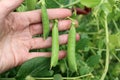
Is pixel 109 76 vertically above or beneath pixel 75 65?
beneath

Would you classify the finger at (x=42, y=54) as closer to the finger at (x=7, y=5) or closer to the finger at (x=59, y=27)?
the finger at (x=59, y=27)

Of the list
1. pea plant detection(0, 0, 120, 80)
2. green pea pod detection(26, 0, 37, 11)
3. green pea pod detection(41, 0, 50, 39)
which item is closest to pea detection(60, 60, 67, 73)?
pea plant detection(0, 0, 120, 80)

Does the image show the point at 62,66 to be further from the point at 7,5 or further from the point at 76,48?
the point at 7,5

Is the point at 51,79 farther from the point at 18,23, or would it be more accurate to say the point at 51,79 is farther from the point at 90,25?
the point at 90,25

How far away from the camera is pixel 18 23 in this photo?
7.54ft

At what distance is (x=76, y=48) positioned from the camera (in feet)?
7.59

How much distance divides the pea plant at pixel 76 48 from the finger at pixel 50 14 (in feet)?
0.11

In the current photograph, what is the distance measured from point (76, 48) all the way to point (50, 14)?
0.26 metres

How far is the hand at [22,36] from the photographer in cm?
223

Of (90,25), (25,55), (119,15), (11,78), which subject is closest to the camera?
(11,78)


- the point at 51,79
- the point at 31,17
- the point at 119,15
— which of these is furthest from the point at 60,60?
the point at 119,15

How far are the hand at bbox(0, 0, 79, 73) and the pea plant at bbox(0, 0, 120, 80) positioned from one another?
0.16ft

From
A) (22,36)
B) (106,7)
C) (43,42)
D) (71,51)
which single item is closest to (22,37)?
(22,36)

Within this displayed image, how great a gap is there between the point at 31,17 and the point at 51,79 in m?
0.40
